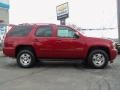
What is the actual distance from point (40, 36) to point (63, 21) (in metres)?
11.8

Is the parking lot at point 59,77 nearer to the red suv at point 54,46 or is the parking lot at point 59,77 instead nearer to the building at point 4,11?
the red suv at point 54,46

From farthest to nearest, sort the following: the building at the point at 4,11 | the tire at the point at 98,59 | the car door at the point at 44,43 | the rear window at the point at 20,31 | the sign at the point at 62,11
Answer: the building at the point at 4,11
the sign at the point at 62,11
the rear window at the point at 20,31
the car door at the point at 44,43
the tire at the point at 98,59

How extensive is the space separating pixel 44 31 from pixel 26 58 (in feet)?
4.12

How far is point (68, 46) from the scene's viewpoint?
510 inches

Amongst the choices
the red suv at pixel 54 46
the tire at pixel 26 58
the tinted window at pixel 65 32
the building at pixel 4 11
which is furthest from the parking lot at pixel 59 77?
the building at pixel 4 11

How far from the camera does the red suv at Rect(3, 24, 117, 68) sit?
42.4ft

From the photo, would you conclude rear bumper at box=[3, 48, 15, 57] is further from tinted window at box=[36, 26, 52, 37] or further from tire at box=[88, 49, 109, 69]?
tire at box=[88, 49, 109, 69]

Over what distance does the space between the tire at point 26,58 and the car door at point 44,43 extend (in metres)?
0.29

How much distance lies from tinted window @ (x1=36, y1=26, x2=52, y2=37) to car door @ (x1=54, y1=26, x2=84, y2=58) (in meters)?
0.41

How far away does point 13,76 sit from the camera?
438 inches

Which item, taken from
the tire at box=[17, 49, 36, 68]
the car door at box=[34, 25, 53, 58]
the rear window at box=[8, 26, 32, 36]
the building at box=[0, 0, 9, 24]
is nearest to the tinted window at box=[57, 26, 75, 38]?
the car door at box=[34, 25, 53, 58]

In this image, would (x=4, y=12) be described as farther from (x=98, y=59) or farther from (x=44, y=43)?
(x=98, y=59)

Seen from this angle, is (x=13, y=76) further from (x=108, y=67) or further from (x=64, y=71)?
(x=108, y=67)

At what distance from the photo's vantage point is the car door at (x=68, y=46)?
12922 mm
